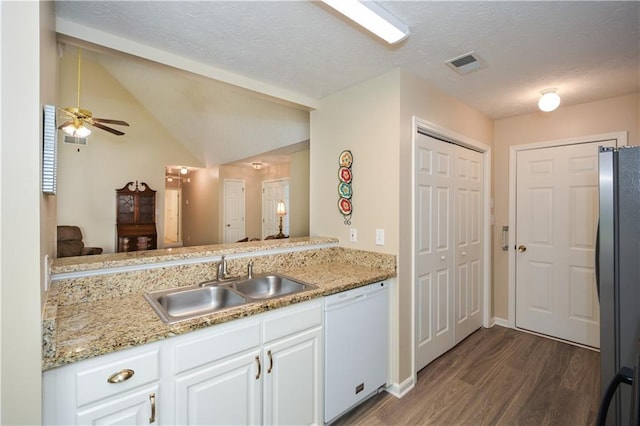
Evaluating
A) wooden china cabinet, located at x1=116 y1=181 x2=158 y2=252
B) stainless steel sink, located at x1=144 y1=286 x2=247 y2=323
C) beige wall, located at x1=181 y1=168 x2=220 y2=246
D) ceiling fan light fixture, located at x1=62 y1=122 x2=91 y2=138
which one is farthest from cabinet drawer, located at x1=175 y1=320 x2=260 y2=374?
beige wall, located at x1=181 y1=168 x2=220 y2=246

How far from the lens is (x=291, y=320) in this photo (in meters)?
1.69

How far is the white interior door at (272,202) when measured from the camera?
7382 millimetres

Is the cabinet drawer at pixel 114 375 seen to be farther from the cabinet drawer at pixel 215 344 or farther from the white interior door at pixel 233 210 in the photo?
the white interior door at pixel 233 210

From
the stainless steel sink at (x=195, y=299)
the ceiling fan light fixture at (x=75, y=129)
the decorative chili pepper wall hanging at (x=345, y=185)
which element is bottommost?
the stainless steel sink at (x=195, y=299)

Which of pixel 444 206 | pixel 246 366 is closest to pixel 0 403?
pixel 246 366

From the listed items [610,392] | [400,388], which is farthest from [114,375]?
[400,388]

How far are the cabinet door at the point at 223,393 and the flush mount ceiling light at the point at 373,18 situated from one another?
177cm

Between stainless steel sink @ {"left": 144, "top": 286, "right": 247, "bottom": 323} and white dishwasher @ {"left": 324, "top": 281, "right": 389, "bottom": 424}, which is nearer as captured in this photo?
stainless steel sink @ {"left": 144, "top": 286, "right": 247, "bottom": 323}

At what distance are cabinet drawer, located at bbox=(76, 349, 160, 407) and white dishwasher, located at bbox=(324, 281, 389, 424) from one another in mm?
963

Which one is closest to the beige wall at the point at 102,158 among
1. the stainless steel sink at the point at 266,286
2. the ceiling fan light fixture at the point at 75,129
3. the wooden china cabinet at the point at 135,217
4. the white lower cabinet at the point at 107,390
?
the wooden china cabinet at the point at 135,217

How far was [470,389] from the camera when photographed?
2.29m

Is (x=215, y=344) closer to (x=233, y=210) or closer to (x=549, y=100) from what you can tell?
(x=549, y=100)

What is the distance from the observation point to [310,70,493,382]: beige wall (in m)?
2.25

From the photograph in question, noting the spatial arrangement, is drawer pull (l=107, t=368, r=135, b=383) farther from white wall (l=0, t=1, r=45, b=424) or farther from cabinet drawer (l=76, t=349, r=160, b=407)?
white wall (l=0, t=1, r=45, b=424)
